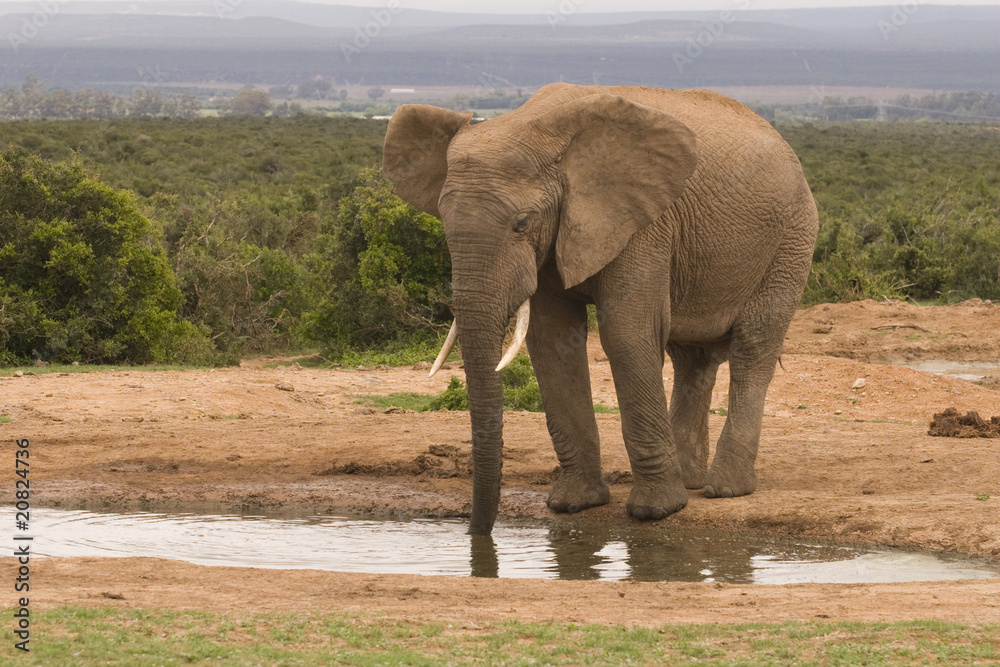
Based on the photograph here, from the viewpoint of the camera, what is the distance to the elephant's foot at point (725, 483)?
9242mm

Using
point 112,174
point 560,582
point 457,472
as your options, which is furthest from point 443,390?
point 112,174

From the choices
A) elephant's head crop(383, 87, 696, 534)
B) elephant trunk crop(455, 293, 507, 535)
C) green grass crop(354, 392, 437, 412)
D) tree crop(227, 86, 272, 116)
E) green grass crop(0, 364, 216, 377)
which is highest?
tree crop(227, 86, 272, 116)

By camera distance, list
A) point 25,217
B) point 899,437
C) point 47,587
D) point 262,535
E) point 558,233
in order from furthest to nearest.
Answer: point 25,217
point 899,437
point 262,535
point 558,233
point 47,587

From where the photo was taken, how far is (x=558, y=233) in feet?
25.7

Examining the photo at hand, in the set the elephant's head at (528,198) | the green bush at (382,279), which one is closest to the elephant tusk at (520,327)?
the elephant's head at (528,198)

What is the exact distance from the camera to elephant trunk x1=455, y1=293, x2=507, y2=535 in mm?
7379

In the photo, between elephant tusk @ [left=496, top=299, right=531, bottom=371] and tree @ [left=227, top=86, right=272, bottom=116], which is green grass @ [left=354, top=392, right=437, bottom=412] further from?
tree @ [left=227, top=86, right=272, bottom=116]

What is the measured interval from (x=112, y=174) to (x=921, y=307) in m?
23.9

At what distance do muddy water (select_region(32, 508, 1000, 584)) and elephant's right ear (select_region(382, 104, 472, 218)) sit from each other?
2306mm

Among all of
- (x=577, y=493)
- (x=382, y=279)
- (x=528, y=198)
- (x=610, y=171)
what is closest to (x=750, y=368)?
(x=577, y=493)

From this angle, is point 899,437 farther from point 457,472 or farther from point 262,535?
point 262,535

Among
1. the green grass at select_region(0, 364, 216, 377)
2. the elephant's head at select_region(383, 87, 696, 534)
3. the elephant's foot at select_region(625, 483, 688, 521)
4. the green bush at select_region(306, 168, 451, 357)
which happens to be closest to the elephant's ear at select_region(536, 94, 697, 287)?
the elephant's head at select_region(383, 87, 696, 534)

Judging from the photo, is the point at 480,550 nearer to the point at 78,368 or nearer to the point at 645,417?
the point at 645,417

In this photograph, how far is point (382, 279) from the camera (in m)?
18.6
